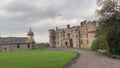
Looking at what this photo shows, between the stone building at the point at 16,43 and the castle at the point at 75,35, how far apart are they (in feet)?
39.0

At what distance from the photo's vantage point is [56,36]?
117 metres

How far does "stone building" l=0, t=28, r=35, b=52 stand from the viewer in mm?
99562

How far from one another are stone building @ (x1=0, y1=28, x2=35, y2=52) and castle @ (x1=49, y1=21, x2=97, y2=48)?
39.0ft

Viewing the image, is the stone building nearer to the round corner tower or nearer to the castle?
the round corner tower

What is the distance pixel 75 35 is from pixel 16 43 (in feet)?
77.2

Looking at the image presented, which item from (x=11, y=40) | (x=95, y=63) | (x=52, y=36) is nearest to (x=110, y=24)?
(x=95, y=63)

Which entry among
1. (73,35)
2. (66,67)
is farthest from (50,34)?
(66,67)

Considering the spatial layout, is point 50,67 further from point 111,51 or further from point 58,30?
point 58,30

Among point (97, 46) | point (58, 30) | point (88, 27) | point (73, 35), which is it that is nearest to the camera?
point (97, 46)

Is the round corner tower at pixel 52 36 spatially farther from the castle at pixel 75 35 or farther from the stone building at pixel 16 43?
the stone building at pixel 16 43

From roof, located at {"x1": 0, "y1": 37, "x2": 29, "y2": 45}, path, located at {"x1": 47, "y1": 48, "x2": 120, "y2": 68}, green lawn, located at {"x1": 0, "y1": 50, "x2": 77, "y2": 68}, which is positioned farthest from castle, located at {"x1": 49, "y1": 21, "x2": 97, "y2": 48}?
path, located at {"x1": 47, "y1": 48, "x2": 120, "y2": 68}

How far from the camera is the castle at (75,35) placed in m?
94.3

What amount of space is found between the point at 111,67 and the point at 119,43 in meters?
22.3

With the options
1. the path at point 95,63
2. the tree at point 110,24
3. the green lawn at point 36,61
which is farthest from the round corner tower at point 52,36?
the path at point 95,63
